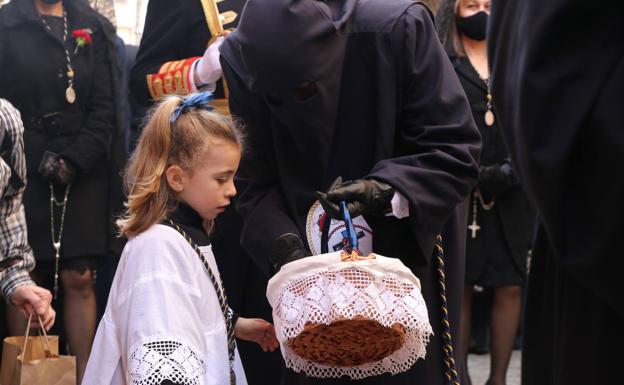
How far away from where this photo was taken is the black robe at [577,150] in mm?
1732

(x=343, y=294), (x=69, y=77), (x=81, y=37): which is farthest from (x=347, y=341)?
(x=81, y=37)

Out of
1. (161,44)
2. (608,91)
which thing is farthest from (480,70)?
(608,91)

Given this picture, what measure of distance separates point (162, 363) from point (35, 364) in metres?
1.00

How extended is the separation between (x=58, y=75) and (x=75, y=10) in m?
0.46

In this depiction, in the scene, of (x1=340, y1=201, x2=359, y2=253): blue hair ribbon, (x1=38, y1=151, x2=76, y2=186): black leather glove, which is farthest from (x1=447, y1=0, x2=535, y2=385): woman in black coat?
(x1=340, y1=201, x2=359, y2=253): blue hair ribbon

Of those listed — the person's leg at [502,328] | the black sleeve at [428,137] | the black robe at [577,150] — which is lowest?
the person's leg at [502,328]

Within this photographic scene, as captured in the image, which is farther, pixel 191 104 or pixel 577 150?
pixel 191 104

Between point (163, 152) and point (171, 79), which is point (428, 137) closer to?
point (163, 152)

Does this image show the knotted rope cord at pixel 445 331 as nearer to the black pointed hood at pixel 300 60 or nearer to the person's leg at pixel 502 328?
the black pointed hood at pixel 300 60

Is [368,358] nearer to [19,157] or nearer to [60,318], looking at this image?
[19,157]

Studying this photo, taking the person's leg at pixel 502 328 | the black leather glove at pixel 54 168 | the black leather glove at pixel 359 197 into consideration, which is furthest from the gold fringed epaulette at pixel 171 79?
the person's leg at pixel 502 328

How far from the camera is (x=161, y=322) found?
3234 millimetres

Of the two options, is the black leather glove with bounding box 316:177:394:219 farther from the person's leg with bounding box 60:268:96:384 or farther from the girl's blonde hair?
the person's leg with bounding box 60:268:96:384

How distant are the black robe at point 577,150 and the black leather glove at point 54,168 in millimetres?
4209
